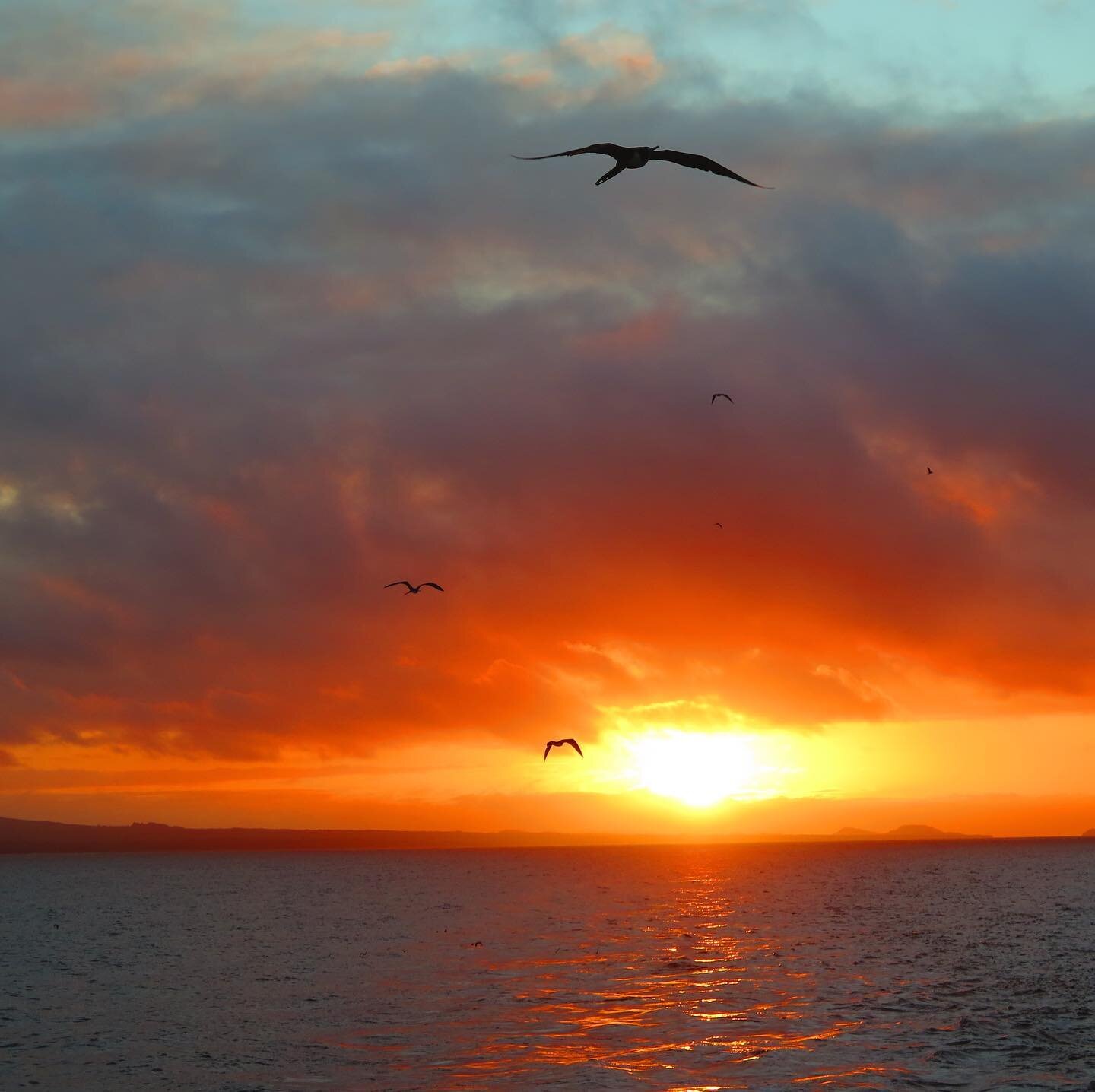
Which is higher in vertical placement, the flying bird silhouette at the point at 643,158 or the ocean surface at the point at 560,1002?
the flying bird silhouette at the point at 643,158

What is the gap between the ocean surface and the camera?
127ft

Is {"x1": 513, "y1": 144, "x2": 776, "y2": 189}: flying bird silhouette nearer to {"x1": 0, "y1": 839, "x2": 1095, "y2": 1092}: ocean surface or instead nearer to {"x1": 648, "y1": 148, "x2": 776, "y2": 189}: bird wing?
{"x1": 648, "y1": 148, "x2": 776, "y2": 189}: bird wing

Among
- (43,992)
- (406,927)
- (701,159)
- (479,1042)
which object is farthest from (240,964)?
(701,159)

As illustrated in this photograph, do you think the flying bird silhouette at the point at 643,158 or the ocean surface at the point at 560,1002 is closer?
the flying bird silhouette at the point at 643,158

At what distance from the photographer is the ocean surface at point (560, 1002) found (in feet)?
127

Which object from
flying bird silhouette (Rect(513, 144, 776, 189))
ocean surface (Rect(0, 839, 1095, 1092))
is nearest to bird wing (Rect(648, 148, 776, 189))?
flying bird silhouette (Rect(513, 144, 776, 189))

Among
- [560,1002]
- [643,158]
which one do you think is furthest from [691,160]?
[560,1002]

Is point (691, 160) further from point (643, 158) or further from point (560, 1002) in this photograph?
point (560, 1002)

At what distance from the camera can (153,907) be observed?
455 ft

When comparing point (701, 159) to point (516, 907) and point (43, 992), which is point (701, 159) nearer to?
point (43, 992)

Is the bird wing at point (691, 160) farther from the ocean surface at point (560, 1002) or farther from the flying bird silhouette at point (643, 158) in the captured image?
the ocean surface at point (560, 1002)

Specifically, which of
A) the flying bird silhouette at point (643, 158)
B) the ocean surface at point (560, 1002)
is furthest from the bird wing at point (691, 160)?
the ocean surface at point (560, 1002)

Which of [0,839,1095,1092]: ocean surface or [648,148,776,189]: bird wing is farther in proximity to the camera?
[0,839,1095,1092]: ocean surface

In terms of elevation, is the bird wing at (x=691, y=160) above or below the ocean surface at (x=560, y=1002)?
above
